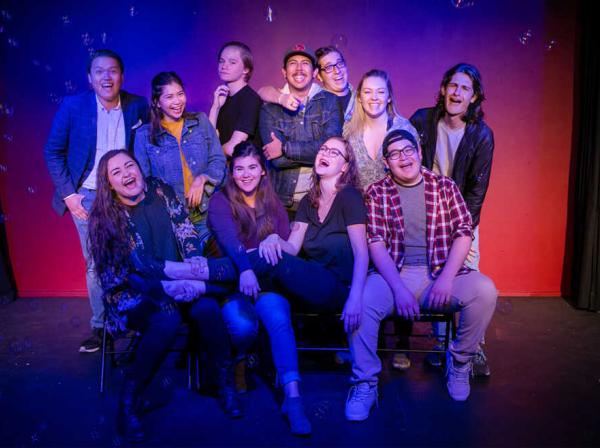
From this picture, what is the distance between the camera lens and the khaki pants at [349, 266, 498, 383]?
2.81 metres

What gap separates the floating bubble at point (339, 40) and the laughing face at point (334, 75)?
0.91 meters

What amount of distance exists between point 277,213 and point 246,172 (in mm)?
313

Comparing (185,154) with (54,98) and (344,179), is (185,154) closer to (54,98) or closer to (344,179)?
(344,179)

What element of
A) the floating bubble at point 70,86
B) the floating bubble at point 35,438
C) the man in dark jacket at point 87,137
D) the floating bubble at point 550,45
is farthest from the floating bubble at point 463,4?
the floating bubble at point 35,438

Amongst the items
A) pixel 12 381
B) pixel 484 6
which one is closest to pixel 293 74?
pixel 484 6

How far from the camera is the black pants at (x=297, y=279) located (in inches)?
114

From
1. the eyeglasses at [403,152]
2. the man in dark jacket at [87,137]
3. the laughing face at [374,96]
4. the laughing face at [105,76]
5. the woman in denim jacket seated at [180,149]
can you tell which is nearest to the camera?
the eyeglasses at [403,152]

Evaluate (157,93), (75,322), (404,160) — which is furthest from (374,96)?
(75,322)

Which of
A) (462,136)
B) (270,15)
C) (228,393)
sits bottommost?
(228,393)

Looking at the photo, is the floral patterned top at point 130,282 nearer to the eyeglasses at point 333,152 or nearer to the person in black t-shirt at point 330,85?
the eyeglasses at point 333,152

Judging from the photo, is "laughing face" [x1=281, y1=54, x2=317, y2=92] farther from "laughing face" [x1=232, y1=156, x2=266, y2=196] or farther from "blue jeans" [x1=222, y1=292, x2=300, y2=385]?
"blue jeans" [x1=222, y1=292, x2=300, y2=385]

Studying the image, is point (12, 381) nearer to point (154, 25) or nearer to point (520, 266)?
point (154, 25)

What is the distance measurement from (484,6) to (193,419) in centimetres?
396

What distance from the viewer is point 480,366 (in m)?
3.21
